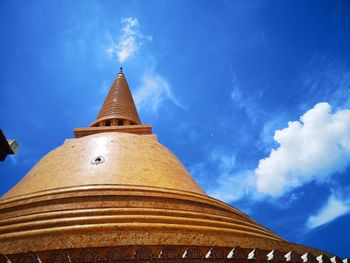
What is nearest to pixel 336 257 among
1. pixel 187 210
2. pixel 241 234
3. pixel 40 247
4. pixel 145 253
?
pixel 241 234

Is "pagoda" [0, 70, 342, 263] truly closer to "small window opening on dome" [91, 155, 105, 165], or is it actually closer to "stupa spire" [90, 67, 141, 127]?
"small window opening on dome" [91, 155, 105, 165]

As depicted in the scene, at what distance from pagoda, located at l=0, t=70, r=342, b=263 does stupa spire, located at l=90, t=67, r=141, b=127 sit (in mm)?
5578

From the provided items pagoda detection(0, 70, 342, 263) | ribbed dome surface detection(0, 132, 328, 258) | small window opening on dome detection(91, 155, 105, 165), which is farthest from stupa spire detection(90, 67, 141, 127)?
small window opening on dome detection(91, 155, 105, 165)

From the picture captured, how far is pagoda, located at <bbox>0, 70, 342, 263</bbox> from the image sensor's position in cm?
600

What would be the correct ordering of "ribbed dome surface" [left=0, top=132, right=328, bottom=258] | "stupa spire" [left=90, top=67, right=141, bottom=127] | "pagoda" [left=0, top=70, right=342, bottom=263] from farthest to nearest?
1. "stupa spire" [left=90, top=67, right=141, bottom=127]
2. "ribbed dome surface" [left=0, top=132, right=328, bottom=258]
3. "pagoda" [left=0, top=70, right=342, bottom=263]

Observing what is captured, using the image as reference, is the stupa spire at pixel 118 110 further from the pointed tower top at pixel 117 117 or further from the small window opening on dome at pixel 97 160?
the small window opening on dome at pixel 97 160

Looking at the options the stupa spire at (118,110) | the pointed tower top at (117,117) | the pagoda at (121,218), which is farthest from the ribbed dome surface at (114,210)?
the stupa spire at (118,110)

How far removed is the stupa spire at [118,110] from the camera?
1809 cm

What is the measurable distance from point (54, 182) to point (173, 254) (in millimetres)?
5141

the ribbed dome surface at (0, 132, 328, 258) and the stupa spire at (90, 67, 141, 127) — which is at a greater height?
the stupa spire at (90, 67, 141, 127)

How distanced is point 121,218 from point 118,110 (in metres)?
12.1

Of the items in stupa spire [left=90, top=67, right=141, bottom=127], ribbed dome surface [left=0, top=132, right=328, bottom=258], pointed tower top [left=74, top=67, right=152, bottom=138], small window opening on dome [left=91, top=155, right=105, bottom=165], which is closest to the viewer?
ribbed dome surface [left=0, top=132, right=328, bottom=258]

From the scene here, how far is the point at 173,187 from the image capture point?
9961 millimetres

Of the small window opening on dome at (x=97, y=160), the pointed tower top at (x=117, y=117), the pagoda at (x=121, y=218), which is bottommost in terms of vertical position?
the pagoda at (x=121, y=218)
